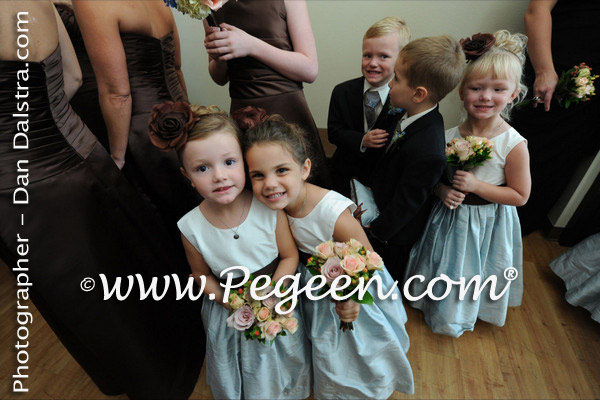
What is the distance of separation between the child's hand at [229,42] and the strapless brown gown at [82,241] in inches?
21.4

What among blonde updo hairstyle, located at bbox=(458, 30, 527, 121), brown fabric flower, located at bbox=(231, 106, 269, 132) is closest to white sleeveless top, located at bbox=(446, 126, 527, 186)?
blonde updo hairstyle, located at bbox=(458, 30, 527, 121)

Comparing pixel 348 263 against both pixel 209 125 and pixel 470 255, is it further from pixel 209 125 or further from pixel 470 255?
pixel 470 255

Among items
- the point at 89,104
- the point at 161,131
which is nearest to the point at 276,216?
the point at 161,131

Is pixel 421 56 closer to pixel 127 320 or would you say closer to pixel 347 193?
pixel 347 193

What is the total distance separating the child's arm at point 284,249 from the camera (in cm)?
118

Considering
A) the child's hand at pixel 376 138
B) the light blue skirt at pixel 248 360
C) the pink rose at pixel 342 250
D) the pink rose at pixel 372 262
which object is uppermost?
the child's hand at pixel 376 138

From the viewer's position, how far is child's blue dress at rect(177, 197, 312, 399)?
115cm

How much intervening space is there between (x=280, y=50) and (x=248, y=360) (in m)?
1.34

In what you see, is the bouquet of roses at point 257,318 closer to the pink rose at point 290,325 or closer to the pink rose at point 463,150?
the pink rose at point 290,325

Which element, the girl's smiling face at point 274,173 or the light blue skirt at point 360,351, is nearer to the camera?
the girl's smiling face at point 274,173

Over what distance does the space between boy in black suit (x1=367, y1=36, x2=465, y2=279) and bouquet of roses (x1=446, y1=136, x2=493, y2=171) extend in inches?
3.8

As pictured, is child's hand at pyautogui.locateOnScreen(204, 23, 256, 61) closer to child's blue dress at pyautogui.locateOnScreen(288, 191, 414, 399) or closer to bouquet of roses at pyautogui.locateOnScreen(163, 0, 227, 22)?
bouquet of roses at pyautogui.locateOnScreen(163, 0, 227, 22)

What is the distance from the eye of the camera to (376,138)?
4.77 feet

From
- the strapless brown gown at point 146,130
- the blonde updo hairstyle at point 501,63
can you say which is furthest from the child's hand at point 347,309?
the blonde updo hairstyle at point 501,63
